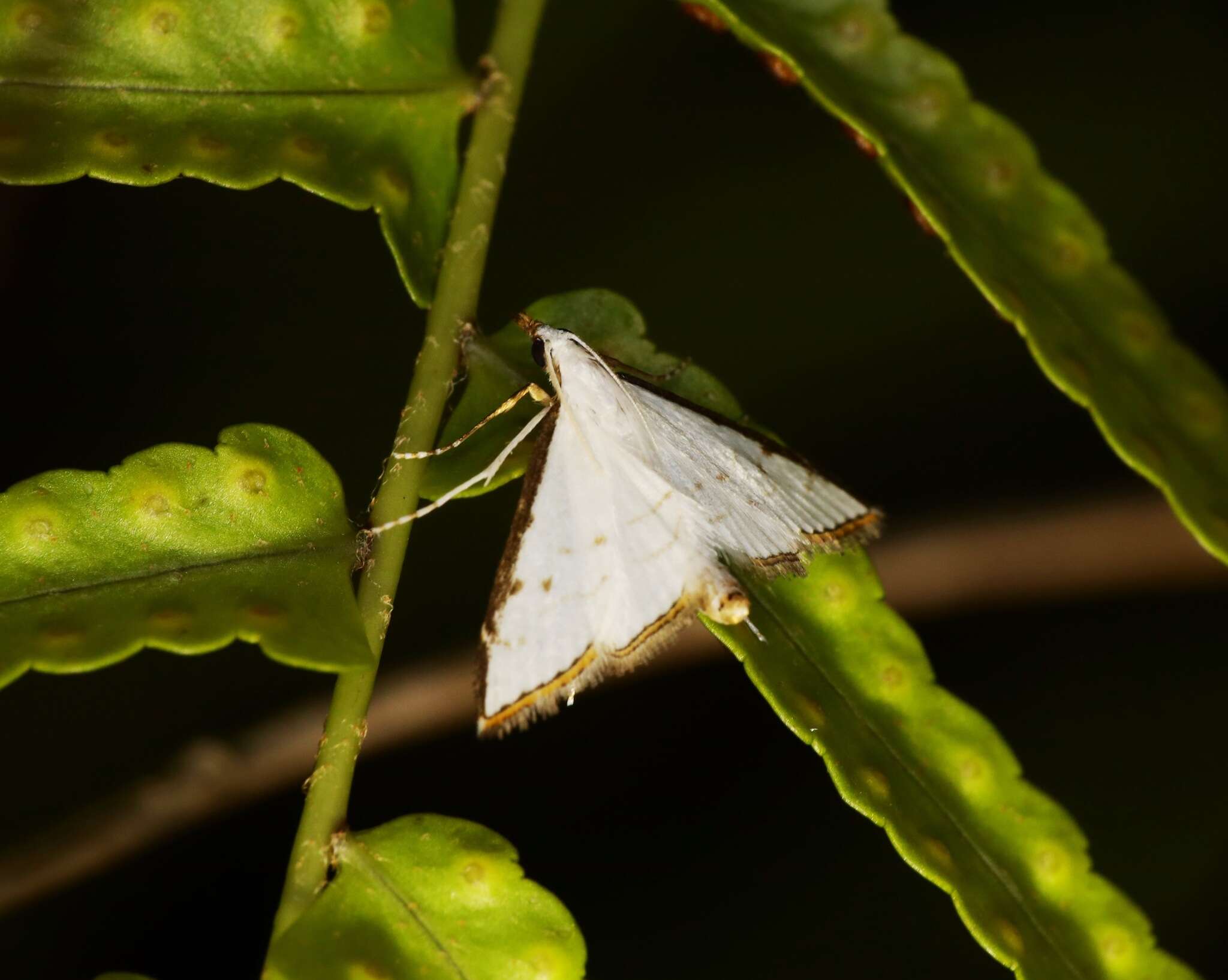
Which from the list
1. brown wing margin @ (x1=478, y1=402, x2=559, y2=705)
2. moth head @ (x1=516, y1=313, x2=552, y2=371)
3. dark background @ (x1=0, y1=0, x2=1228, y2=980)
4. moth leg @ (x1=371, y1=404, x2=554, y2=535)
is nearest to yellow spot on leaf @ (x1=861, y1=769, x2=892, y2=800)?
brown wing margin @ (x1=478, y1=402, x2=559, y2=705)

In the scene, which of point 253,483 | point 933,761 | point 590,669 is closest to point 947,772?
point 933,761

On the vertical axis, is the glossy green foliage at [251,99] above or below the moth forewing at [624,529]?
above

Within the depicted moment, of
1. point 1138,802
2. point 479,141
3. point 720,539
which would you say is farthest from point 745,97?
point 1138,802

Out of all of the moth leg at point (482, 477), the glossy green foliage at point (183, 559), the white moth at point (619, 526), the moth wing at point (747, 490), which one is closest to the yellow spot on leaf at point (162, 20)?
the glossy green foliage at point (183, 559)

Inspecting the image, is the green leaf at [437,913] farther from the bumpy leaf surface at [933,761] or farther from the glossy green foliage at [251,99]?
the glossy green foliage at [251,99]

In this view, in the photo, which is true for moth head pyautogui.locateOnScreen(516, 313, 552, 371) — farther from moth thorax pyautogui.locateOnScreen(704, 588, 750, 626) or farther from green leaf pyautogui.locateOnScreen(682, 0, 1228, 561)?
green leaf pyautogui.locateOnScreen(682, 0, 1228, 561)

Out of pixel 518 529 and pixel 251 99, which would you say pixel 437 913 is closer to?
pixel 518 529
